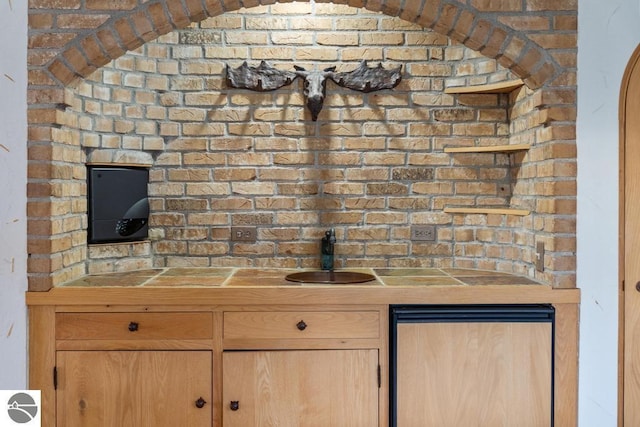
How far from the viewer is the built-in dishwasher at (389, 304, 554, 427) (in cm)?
221

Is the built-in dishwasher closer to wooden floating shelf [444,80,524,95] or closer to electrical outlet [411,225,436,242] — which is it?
electrical outlet [411,225,436,242]

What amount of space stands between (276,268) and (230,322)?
67 cm

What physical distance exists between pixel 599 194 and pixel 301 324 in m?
1.40

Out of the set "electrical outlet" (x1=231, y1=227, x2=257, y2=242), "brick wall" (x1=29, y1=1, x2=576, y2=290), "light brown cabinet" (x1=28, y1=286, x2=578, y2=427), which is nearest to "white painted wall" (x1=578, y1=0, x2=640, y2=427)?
"light brown cabinet" (x1=28, y1=286, x2=578, y2=427)

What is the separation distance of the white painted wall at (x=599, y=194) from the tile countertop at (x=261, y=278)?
0.26m

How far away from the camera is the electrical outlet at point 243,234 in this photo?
2859 mm

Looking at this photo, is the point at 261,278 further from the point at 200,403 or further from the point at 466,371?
the point at 466,371

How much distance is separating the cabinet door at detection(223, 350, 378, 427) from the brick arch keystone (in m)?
1.40

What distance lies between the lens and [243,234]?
9.38 feet

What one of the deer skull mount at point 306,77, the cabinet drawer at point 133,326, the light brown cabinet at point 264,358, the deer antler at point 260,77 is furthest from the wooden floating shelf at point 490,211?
the cabinet drawer at point 133,326

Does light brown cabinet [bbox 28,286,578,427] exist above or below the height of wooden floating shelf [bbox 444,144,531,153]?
below

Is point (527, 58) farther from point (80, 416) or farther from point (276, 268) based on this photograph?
point (80, 416)
